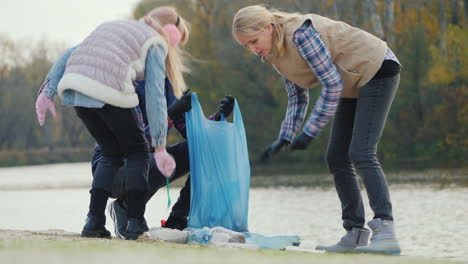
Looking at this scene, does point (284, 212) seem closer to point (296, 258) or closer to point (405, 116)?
point (296, 258)

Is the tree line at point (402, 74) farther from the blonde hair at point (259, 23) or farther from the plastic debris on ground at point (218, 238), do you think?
the blonde hair at point (259, 23)

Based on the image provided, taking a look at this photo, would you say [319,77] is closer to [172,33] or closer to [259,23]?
[259,23]

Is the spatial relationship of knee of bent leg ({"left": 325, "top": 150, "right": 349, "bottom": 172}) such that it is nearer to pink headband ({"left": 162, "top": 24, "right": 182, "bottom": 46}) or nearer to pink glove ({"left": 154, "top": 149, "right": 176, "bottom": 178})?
pink glove ({"left": 154, "top": 149, "right": 176, "bottom": 178})

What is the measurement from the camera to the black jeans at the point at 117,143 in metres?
5.36

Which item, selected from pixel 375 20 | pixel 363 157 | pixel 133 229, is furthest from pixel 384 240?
pixel 375 20

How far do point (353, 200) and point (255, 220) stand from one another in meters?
5.63

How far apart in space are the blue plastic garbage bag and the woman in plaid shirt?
3.27 feet

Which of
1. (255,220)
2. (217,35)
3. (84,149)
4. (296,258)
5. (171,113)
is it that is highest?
(217,35)

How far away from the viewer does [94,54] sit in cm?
534

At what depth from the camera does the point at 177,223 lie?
6301 millimetres

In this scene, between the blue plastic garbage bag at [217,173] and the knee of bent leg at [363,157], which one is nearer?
the knee of bent leg at [363,157]

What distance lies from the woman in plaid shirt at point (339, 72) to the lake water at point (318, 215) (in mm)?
1016

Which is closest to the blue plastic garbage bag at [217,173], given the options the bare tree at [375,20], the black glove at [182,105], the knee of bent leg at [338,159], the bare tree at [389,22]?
the black glove at [182,105]

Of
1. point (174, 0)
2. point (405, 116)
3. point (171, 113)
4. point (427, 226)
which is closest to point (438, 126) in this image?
point (405, 116)
